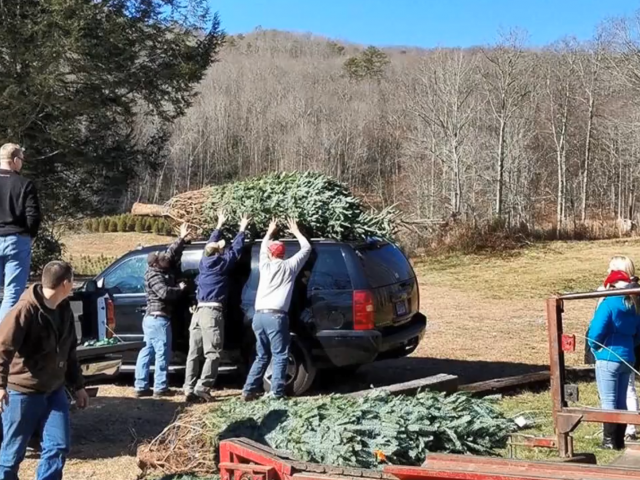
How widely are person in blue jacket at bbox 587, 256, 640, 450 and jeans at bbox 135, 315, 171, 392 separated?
14.5ft

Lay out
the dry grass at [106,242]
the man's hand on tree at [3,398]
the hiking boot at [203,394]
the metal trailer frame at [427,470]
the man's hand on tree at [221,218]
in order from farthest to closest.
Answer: the dry grass at [106,242]
the man's hand on tree at [221,218]
the hiking boot at [203,394]
the man's hand on tree at [3,398]
the metal trailer frame at [427,470]

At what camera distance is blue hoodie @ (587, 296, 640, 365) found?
23.1ft

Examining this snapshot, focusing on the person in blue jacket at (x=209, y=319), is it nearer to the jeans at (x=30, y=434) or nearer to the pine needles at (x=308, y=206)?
the pine needles at (x=308, y=206)

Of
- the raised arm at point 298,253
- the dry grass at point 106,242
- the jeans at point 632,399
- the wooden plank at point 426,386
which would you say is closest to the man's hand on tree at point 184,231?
the raised arm at point 298,253

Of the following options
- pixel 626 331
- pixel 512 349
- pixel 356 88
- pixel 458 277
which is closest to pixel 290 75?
pixel 356 88

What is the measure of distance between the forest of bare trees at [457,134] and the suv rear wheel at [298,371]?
16.1 meters

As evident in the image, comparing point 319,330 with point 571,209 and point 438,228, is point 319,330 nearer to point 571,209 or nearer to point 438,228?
point 438,228

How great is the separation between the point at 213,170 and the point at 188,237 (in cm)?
5981

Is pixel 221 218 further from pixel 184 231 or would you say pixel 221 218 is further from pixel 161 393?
pixel 161 393

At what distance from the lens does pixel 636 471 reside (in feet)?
11.7

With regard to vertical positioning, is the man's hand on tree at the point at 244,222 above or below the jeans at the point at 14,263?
above

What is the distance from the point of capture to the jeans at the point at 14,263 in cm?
715

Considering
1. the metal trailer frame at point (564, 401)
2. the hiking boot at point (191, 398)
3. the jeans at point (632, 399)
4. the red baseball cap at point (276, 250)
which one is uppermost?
the red baseball cap at point (276, 250)

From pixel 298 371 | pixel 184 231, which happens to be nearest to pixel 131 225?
pixel 184 231
